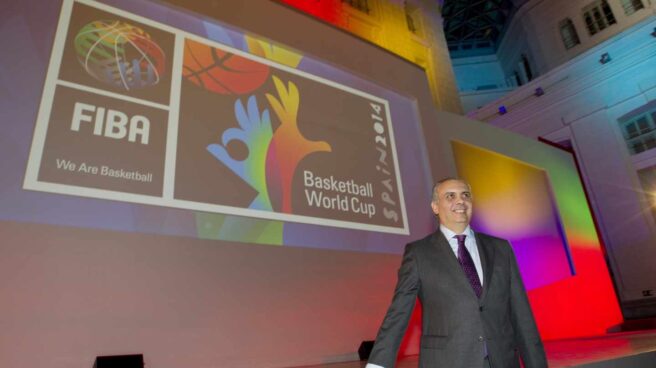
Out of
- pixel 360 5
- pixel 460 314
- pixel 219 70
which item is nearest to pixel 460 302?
pixel 460 314

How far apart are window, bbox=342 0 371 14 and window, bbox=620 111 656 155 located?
5.59 metres

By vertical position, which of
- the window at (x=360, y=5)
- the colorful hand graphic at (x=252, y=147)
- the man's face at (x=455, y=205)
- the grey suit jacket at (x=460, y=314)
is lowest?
the grey suit jacket at (x=460, y=314)

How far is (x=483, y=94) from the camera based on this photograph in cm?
1179

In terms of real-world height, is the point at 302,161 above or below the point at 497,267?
above

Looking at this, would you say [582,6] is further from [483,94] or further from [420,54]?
[420,54]

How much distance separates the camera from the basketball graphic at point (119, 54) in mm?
2395

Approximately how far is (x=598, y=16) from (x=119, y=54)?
10522mm

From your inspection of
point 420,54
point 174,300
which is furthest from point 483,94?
point 174,300

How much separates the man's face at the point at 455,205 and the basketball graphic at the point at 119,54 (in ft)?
6.37

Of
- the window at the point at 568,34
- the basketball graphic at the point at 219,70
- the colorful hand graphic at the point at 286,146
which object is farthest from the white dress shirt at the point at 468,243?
the window at the point at 568,34

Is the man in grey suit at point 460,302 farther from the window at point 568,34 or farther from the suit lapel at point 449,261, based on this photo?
the window at point 568,34

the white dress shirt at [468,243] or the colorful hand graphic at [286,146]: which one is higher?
the colorful hand graphic at [286,146]

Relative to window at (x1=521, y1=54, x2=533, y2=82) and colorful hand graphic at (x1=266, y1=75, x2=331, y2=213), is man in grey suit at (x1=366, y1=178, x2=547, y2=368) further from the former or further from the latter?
window at (x1=521, y1=54, x2=533, y2=82)

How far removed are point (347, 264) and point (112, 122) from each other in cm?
179
